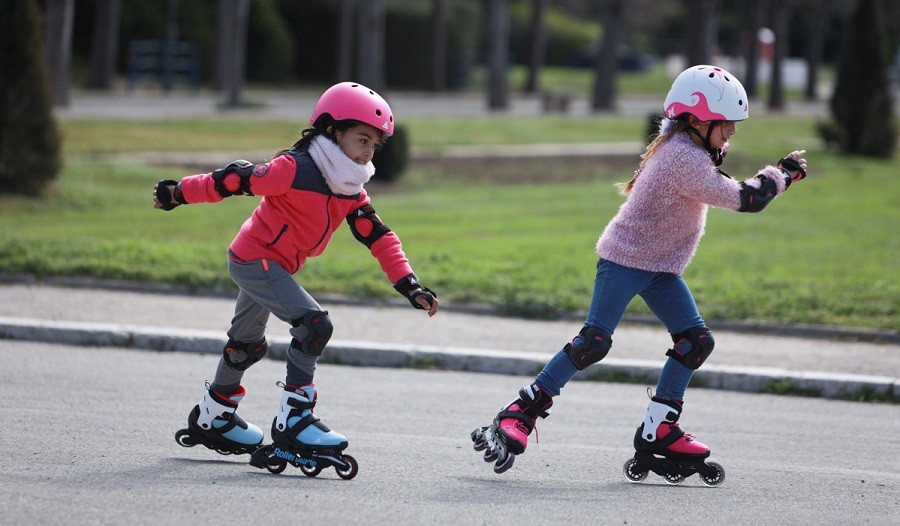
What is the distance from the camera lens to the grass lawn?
10.9m

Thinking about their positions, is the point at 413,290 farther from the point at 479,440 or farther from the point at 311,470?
the point at 311,470

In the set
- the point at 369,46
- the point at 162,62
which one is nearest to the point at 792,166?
the point at 369,46

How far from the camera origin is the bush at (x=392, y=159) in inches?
778

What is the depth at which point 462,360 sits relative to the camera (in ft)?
28.8

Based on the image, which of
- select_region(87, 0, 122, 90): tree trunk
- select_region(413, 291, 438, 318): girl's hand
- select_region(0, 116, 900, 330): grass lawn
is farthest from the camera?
select_region(87, 0, 122, 90): tree trunk

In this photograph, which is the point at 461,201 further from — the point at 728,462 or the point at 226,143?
the point at 728,462

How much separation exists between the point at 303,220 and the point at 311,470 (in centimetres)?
106

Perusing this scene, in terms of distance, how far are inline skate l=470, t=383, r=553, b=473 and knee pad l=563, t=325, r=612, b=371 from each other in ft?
0.76

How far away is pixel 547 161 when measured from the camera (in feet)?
77.3

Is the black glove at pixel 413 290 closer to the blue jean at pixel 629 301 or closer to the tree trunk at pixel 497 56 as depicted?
the blue jean at pixel 629 301

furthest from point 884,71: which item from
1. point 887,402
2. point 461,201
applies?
point 887,402

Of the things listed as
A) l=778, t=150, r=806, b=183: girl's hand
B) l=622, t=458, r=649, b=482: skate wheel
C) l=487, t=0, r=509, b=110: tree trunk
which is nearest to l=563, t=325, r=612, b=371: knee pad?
l=622, t=458, r=649, b=482: skate wheel

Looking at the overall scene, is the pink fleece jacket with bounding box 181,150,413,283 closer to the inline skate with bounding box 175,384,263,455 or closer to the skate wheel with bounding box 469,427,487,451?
the inline skate with bounding box 175,384,263,455

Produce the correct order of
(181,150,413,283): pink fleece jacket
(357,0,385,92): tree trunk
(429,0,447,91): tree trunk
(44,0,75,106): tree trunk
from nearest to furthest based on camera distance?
(181,150,413,283): pink fleece jacket < (44,0,75,106): tree trunk < (357,0,385,92): tree trunk < (429,0,447,91): tree trunk
